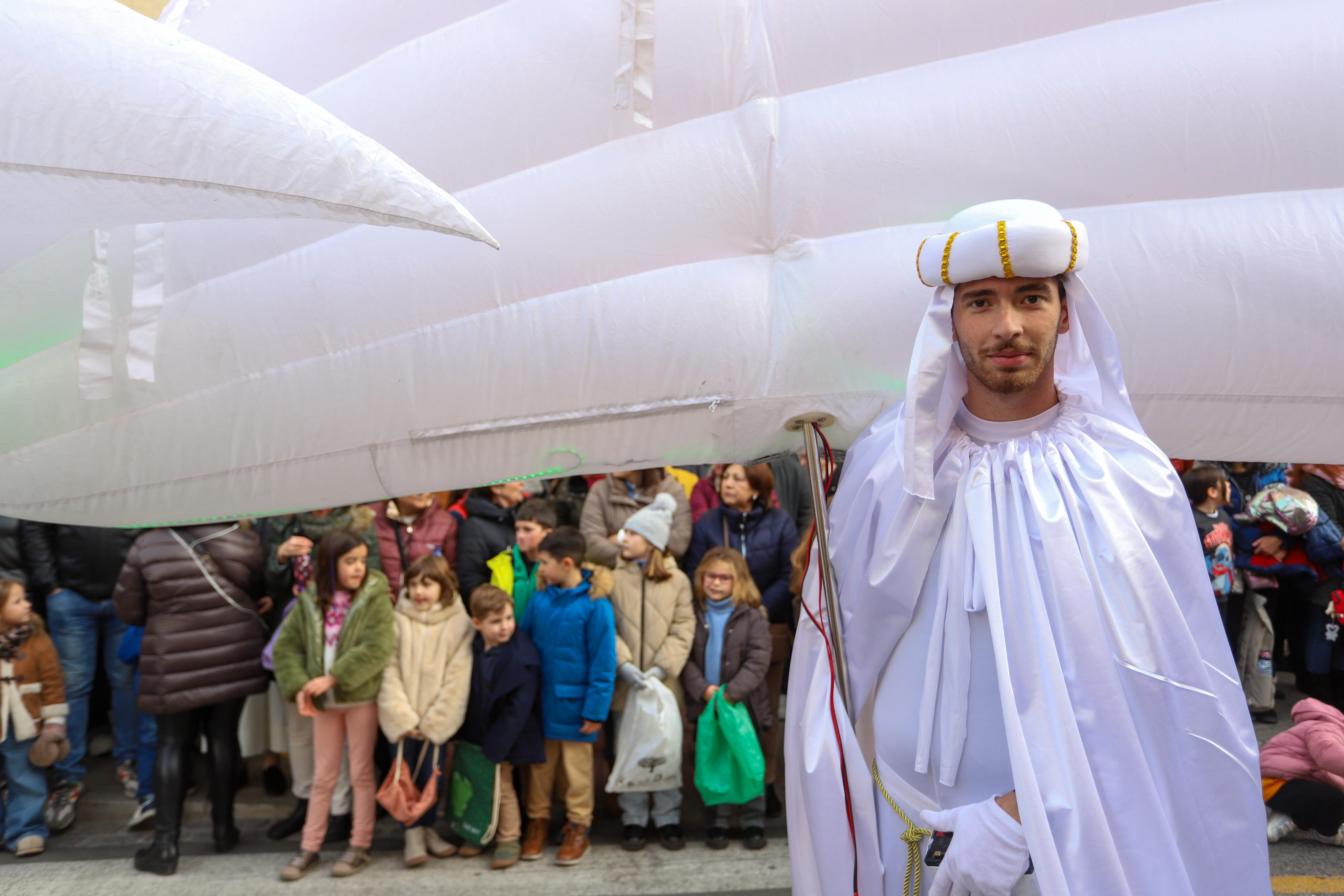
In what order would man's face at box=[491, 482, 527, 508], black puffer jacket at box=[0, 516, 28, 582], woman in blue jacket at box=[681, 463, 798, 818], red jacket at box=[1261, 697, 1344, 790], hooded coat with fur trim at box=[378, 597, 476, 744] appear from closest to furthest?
red jacket at box=[1261, 697, 1344, 790]
hooded coat with fur trim at box=[378, 597, 476, 744]
black puffer jacket at box=[0, 516, 28, 582]
woman in blue jacket at box=[681, 463, 798, 818]
man's face at box=[491, 482, 527, 508]

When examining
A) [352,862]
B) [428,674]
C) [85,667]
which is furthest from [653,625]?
[85,667]

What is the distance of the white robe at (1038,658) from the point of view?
6.25ft

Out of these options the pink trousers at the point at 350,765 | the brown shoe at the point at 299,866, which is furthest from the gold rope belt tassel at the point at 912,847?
the brown shoe at the point at 299,866

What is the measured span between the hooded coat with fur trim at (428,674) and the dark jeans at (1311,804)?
141 inches

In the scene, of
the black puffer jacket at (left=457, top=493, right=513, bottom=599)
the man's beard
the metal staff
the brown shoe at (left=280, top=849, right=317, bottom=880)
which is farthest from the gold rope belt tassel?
the black puffer jacket at (left=457, top=493, right=513, bottom=599)

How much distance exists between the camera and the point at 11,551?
511 cm

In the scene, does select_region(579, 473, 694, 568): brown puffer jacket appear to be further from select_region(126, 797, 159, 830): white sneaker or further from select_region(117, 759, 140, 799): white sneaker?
select_region(117, 759, 140, 799): white sneaker

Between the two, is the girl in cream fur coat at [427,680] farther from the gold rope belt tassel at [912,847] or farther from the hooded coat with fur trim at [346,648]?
the gold rope belt tassel at [912,847]

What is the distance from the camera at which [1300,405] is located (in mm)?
2365

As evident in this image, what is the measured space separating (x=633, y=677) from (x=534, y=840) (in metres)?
0.86

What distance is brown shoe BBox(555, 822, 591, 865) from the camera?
15.3 feet

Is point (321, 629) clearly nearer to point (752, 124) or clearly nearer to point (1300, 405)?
point (752, 124)

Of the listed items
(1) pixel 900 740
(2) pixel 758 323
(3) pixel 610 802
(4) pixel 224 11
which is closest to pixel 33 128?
(4) pixel 224 11

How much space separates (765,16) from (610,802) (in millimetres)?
4052
